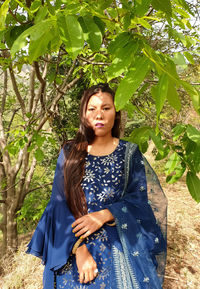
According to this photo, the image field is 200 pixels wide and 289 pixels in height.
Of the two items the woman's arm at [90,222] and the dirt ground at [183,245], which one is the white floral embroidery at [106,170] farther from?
the dirt ground at [183,245]

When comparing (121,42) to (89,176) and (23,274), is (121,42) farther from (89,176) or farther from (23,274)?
(23,274)

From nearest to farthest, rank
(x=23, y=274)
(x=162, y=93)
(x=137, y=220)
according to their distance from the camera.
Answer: (x=162, y=93) → (x=137, y=220) → (x=23, y=274)

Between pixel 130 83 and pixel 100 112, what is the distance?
0.81 metres

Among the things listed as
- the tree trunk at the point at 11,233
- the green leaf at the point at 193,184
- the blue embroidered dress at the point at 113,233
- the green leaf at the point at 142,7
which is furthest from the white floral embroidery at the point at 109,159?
the tree trunk at the point at 11,233

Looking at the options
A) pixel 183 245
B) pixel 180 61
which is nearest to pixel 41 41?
pixel 180 61

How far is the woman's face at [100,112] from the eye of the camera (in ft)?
4.70

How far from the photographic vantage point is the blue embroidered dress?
49.3 inches

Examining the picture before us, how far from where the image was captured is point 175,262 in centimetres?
319

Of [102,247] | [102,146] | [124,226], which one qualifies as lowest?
[102,247]

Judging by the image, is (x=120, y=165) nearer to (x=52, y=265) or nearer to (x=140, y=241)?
(x=140, y=241)

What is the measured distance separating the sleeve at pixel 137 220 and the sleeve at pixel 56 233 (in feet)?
0.91

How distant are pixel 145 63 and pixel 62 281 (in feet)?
4.00

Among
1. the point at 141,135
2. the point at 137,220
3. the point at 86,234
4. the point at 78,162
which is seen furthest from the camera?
the point at 141,135

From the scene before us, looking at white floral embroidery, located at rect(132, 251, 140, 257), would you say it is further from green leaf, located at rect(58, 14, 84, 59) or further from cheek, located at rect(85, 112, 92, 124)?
green leaf, located at rect(58, 14, 84, 59)
